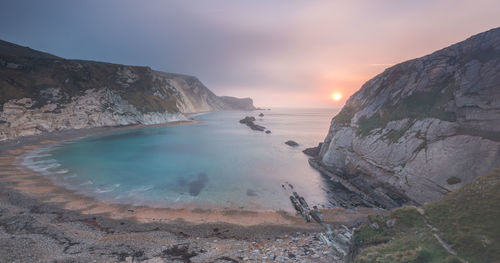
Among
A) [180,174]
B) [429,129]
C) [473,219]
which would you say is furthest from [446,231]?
[180,174]

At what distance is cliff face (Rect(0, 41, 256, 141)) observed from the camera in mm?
46250

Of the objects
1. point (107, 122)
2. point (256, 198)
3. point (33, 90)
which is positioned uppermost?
point (33, 90)

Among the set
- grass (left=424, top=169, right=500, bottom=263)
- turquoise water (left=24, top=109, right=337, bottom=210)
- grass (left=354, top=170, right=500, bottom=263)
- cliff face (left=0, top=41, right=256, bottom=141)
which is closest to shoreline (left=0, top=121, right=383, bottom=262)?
turquoise water (left=24, top=109, right=337, bottom=210)

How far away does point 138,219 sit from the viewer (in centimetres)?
1574

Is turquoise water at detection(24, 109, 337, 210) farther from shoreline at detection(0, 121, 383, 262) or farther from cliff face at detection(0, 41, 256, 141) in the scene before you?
cliff face at detection(0, 41, 256, 141)

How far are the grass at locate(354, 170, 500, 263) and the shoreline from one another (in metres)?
5.92

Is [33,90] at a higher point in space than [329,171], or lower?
higher

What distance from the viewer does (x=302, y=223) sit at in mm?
15969

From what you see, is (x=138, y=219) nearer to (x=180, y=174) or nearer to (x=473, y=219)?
(x=180, y=174)

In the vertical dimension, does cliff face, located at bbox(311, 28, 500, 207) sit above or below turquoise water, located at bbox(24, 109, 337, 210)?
above

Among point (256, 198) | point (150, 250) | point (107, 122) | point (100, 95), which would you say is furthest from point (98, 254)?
point (100, 95)

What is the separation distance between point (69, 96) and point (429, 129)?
292 feet

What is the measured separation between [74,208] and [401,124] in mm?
37354

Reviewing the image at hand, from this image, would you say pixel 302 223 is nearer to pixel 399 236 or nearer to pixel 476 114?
pixel 399 236
